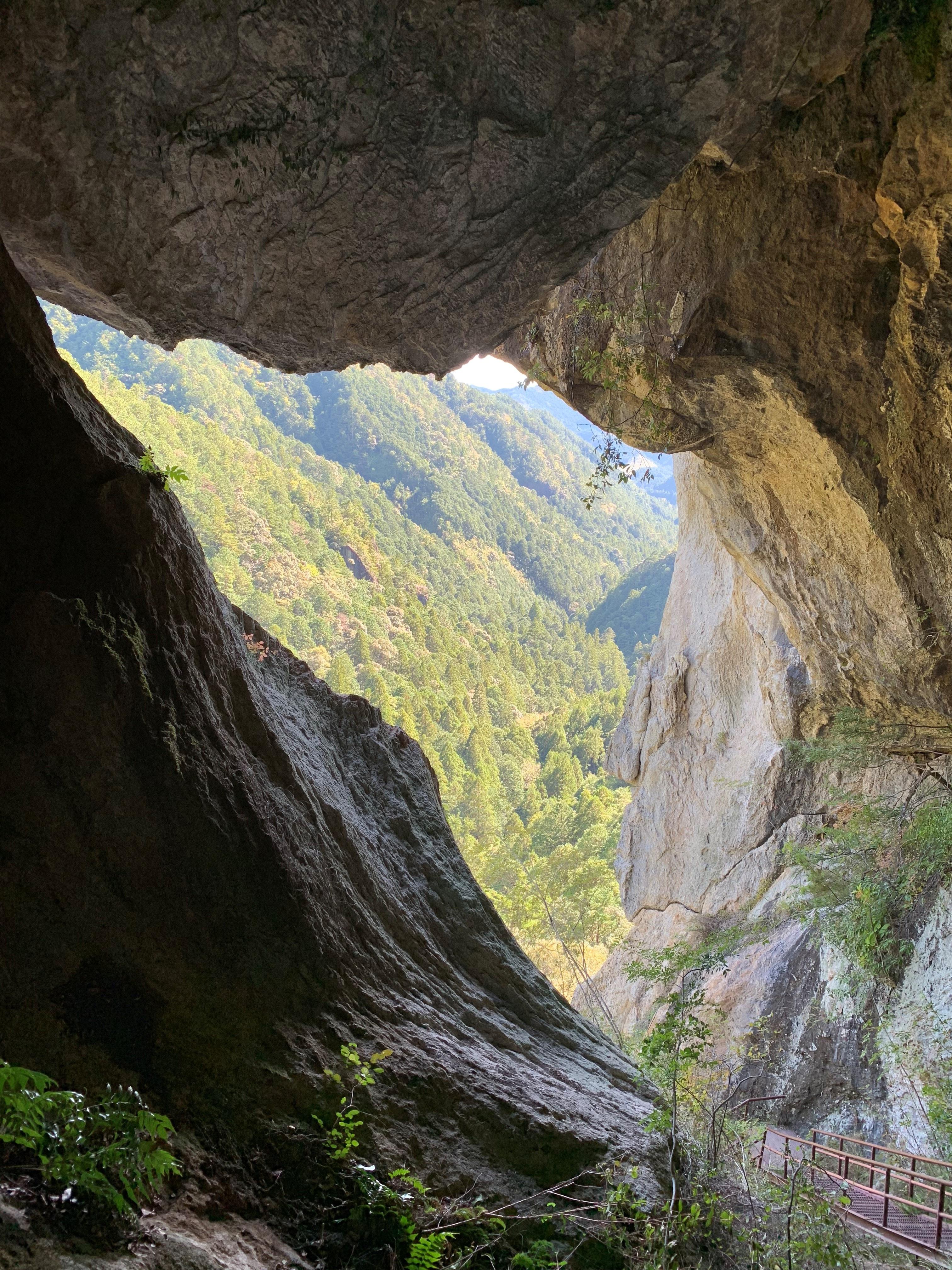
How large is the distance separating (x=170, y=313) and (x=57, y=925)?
4.20 metres

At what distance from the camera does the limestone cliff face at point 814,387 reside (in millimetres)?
6707

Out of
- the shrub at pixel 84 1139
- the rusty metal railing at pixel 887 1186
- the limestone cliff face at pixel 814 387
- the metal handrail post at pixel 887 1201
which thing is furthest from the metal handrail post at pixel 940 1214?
the shrub at pixel 84 1139

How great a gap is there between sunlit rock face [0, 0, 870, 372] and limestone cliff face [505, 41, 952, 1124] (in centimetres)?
135

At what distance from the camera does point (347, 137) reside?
5.33 meters

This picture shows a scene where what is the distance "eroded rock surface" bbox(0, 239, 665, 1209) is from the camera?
4.21 metres

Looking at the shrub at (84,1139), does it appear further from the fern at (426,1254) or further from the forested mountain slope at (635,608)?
the forested mountain slope at (635,608)

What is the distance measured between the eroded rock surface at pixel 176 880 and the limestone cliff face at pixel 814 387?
550 centimetres

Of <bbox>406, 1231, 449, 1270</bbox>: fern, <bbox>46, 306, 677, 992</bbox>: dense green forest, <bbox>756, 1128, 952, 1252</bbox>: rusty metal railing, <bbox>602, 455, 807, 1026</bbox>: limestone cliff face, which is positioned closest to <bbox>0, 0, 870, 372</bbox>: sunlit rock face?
<bbox>406, 1231, 449, 1270</bbox>: fern

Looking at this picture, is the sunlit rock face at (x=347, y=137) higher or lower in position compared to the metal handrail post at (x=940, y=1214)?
higher

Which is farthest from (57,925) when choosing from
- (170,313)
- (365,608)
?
(365,608)

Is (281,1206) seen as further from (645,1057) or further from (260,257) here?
(260,257)

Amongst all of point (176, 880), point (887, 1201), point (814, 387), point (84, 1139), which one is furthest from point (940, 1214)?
point (814, 387)

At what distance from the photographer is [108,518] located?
527 cm

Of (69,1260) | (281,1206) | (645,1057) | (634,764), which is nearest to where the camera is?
(69,1260)
